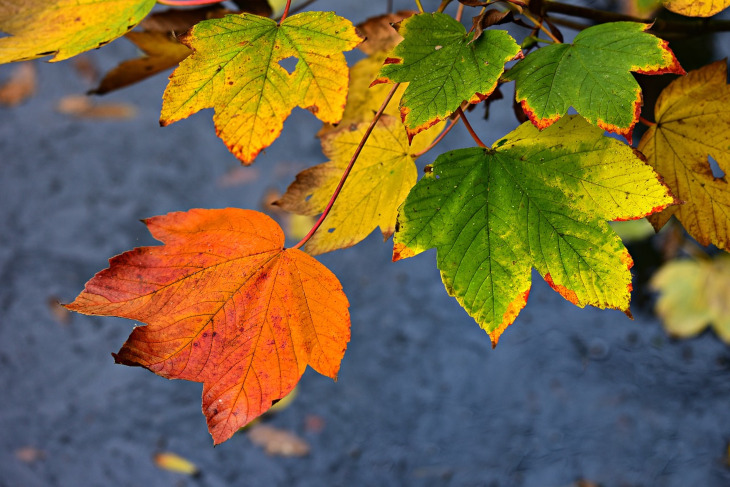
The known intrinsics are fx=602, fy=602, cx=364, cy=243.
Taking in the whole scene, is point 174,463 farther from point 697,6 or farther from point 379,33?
point 697,6

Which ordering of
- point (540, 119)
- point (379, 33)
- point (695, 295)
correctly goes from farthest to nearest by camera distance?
point (695, 295) < point (379, 33) < point (540, 119)

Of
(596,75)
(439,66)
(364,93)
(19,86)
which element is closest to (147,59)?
(364,93)

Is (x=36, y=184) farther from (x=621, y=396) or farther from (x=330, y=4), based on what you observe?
(x=621, y=396)

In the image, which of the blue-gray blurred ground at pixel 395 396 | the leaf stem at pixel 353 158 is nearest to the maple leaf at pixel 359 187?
the leaf stem at pixel 353 158

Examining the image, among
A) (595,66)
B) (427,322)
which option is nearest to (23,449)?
(427,322)

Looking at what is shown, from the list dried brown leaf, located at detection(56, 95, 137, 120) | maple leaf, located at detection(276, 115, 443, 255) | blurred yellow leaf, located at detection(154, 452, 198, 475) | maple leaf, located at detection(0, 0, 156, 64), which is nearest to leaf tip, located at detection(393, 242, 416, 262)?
maple leaf, located at detection(276, 115, 443, 255)

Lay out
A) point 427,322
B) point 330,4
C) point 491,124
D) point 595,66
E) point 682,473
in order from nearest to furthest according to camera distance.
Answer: point 595,66 → point 682,473 → point 427,322 → point 491,124 → point 330,4

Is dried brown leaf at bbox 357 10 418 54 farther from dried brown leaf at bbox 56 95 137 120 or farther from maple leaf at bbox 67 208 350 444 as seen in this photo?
dried brown leaf at bbox 56 95 137 120
